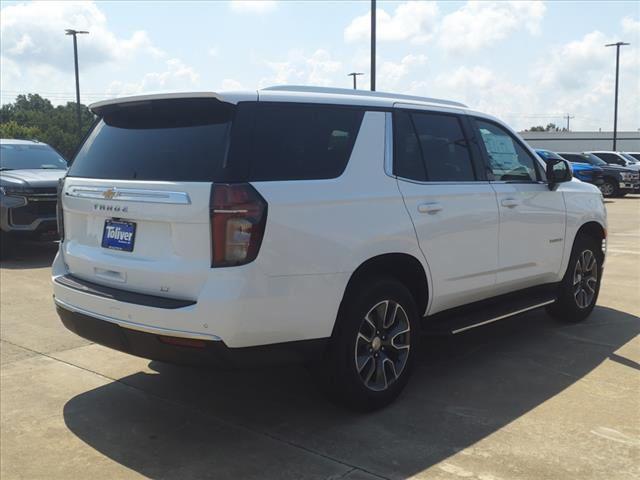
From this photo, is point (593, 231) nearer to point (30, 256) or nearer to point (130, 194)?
point (130, 194)

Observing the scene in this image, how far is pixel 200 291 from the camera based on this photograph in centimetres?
343

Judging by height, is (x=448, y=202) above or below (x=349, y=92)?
below

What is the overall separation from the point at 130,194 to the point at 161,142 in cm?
35

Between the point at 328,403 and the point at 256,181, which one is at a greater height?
the point at 256,181

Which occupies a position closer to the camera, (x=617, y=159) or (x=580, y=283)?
(x=580, y=283)

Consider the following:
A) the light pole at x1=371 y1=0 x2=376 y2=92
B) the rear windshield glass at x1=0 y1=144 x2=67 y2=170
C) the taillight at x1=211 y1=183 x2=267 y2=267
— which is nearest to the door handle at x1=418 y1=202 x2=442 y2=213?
the taillight at x1=211 y1=183 x2=267 y2=267

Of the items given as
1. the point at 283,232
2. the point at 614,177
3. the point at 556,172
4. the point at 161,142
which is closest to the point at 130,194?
the point at 161,142

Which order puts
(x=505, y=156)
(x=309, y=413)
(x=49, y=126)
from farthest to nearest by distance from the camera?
(x=49, y=126), (x=505, y=156), (x=309, y=413)

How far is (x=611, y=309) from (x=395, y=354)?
359cm

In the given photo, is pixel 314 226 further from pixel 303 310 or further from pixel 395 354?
pixel 395 354

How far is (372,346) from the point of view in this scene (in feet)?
13.4

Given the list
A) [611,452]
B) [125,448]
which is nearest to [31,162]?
[125,448]

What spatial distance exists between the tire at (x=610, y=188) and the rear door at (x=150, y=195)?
24813mm

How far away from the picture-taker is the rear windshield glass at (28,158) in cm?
1107
